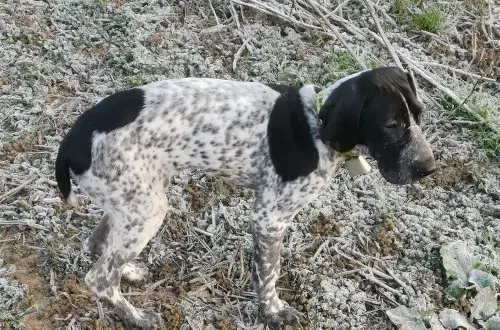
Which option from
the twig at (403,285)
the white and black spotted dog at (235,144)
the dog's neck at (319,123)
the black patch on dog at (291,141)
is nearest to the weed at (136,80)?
the white and black spotted dog at (235,144)

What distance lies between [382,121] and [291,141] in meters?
0.61

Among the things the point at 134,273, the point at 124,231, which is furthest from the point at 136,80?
the point at 124,231

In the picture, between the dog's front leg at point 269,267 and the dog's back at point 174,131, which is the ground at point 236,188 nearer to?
the dog's front leg at point 269,267

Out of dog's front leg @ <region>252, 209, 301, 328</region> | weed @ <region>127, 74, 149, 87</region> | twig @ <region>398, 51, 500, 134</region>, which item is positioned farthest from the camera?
twig @ <region>398, 51, 500, 134</region>

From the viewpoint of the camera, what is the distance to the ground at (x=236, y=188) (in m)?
4.65

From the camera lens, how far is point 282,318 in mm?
4543

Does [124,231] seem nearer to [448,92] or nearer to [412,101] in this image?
[412,101]

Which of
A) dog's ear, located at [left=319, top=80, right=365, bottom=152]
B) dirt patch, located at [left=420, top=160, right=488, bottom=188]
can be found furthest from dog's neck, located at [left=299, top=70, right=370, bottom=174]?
dirt patch, located at [left=420, top=160, right=488, bottom=188]

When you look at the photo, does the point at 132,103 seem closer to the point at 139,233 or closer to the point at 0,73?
the point at 139,233

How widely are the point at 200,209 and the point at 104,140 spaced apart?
1582mm

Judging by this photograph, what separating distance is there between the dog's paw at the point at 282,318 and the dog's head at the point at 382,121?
1300 mm

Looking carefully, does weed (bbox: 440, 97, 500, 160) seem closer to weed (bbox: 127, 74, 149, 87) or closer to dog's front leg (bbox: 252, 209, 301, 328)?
dog's front leg (bbox: 252, 209, 301, 328)

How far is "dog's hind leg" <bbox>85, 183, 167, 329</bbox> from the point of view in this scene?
391cm

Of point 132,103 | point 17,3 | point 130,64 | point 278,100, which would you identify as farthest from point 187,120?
point 17,3
